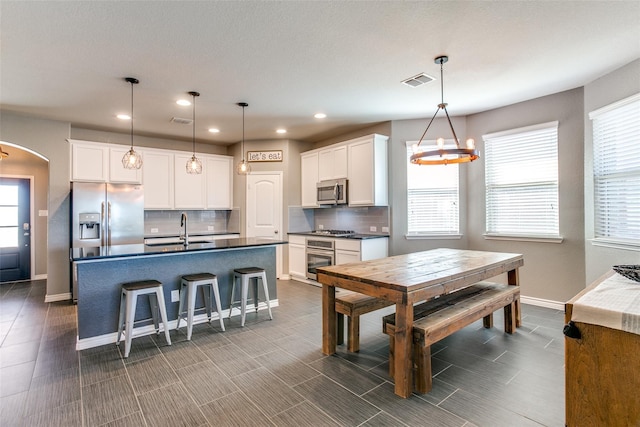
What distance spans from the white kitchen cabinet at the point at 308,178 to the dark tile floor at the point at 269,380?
118 inches

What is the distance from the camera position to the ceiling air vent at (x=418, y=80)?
3363mm

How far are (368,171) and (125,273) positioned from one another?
140 inches

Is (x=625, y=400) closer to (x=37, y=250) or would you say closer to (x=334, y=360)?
(x=334, y=360)

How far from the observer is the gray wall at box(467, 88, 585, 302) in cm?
384

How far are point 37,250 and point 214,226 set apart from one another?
3.40 m

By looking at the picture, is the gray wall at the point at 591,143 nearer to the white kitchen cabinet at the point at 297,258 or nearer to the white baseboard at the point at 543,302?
the white baseboard at the point at 543,302

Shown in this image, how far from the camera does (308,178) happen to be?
20.2 feet

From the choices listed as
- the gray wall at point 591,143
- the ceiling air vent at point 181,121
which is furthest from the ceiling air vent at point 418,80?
the ceiling air vent at point 181,121

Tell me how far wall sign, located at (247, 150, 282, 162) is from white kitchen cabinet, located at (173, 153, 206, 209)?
1.04 m

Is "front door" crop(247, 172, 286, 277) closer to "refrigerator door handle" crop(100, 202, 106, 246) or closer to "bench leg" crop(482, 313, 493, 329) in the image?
"refrigerator door handle" crop(100, 202, 106, 246)

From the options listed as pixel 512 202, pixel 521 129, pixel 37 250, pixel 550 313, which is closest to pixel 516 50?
pixel 521 129

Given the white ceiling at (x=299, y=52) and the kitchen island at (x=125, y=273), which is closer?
the white ceiling at (x=299, y=52)

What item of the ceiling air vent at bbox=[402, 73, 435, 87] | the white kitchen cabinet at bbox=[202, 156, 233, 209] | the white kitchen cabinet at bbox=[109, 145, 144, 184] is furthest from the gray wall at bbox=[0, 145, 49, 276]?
the ceiling air vent at bbox=[402, 73, 435, 87]

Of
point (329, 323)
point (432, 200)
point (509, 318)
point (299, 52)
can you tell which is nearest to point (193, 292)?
point (329, 323)
